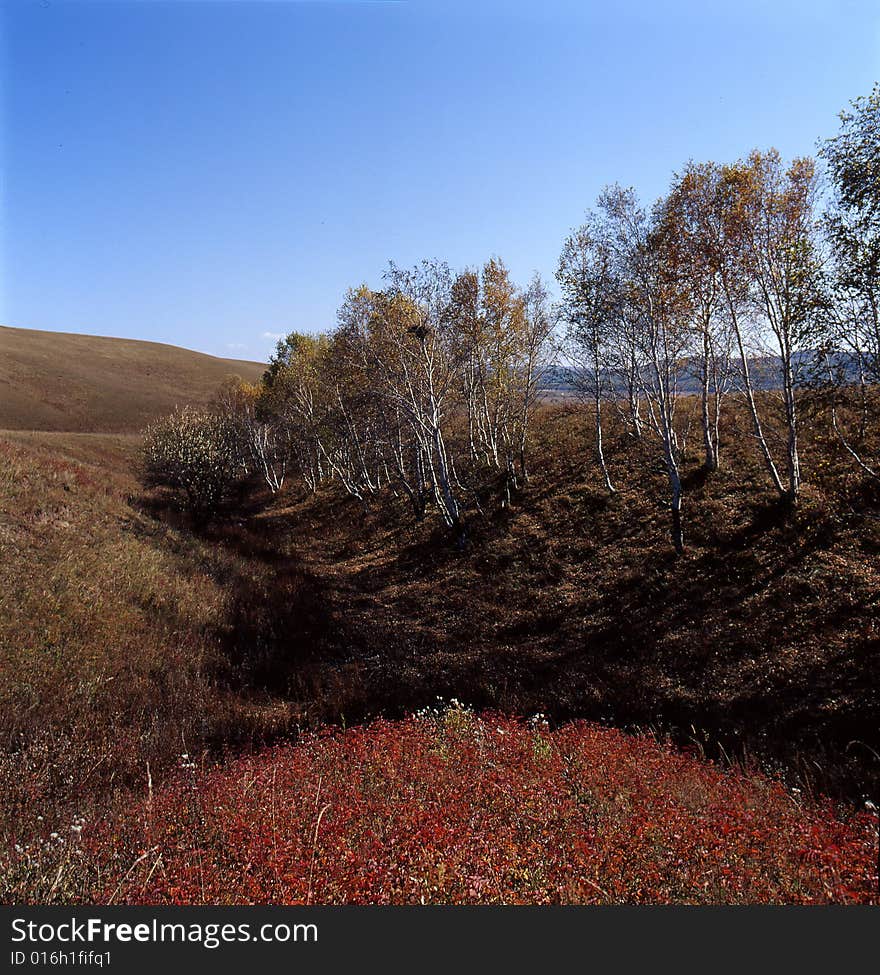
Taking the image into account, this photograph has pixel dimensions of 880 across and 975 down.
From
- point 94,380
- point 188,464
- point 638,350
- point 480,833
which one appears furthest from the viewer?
point 94,380

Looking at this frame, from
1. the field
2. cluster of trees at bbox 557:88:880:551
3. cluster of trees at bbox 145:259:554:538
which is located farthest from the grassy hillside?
cluster of trees at bbox 557:88:880:551

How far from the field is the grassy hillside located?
54.3 metres

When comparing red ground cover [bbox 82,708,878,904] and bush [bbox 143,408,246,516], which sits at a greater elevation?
bush [bbox 143,408,246,516]

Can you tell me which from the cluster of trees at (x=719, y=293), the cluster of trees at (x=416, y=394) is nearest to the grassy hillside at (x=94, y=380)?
the cluster of trees at (x=416, y=394)

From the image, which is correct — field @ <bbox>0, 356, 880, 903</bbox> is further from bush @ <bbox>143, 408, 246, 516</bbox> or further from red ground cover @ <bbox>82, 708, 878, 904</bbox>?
bush @ <bbox>143, 408, 246, 516</bbox>

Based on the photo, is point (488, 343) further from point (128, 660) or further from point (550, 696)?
point (128, 660)

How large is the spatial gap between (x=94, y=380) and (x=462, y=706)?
10135 cm

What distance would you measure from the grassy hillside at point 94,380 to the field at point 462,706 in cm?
5426

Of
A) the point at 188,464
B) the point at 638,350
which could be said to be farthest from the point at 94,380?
the point at 638,350

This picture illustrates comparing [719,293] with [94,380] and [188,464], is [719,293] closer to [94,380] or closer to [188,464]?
[188,464]

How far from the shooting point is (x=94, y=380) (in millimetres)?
86750

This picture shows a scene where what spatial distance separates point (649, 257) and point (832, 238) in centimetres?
673

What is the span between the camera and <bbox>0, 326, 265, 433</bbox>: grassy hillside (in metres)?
68.9

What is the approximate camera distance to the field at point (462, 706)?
17.9 ft
